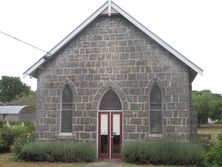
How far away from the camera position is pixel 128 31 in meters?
19.7

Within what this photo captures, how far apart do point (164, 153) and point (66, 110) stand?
6.04 m

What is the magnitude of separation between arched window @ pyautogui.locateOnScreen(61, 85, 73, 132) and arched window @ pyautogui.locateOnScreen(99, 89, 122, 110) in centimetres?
179

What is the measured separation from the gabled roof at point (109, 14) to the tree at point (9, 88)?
94716 mm

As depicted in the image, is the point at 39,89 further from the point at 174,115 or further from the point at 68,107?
the point at 174,115

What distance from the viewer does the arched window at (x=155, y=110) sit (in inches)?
746

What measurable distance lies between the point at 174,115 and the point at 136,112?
196 cm

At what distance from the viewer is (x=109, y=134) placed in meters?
19.4

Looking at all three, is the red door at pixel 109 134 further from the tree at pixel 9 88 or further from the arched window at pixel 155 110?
the tree at pixel 9 88

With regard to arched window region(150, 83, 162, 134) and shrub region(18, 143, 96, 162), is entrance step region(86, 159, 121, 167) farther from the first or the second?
arched window region(150, 83, 162, 134)

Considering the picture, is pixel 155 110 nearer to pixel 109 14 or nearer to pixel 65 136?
pixel 65 136

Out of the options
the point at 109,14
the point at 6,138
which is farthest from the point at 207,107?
the point at 109,14

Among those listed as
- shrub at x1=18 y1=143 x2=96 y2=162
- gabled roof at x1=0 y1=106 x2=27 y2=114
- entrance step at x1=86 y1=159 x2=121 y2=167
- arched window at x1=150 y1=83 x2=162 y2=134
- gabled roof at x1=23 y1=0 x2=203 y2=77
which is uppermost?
gabled roof at x1=23 y1=0 x2=203 y2=77

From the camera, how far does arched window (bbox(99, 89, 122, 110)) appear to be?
64.3ft

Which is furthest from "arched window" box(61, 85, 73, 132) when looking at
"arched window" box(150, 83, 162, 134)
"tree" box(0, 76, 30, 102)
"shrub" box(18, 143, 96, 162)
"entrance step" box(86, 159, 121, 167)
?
"tree" box(0, 76, 30, 102)
